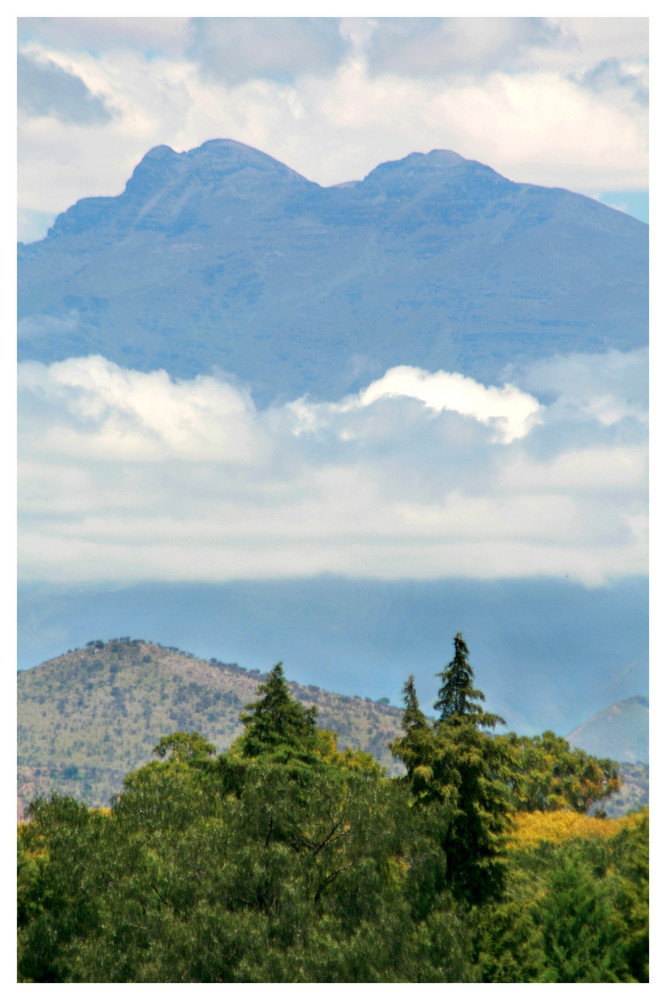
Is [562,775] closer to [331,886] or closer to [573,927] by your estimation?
[573,927]

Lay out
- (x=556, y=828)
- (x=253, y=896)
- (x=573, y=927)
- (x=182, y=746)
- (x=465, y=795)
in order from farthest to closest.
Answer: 1. (x=182, y=746)
2. (x=556, y=828)
3. (x=465, y=795)
4. (x=573, y=927)
5. (x=253, y=896)

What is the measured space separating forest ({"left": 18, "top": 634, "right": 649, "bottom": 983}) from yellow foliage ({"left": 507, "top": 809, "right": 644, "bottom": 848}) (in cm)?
1671

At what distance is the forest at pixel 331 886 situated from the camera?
4297 centimetres

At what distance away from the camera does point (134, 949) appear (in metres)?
42.9

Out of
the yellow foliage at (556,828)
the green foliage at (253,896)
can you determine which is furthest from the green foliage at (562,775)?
the green foliage at (253,896)

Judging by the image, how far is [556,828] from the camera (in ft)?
275

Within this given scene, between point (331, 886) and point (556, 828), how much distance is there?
1634 inches

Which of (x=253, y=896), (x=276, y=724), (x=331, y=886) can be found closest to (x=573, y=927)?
(x=331, y=886)

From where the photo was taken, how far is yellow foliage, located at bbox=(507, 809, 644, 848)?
75.4 metres

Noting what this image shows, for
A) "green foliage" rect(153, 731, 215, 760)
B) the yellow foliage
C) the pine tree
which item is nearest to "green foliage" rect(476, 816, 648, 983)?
the pine tree

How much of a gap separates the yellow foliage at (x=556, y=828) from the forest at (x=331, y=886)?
16711 mm
